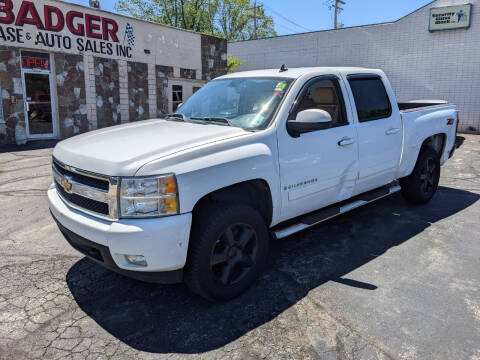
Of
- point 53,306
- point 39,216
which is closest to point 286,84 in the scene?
point 53,306

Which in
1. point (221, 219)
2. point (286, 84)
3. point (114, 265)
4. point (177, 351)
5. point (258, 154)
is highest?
point (286, 84)

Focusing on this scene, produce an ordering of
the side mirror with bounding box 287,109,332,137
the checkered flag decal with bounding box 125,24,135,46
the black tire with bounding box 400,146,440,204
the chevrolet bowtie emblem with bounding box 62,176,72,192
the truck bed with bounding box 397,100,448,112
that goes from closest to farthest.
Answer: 1. the chevrolet bowtie emblem with bounding box 62,176,72,192
2. the side mirror with bounding box 287,109,332,137
3. the black tire with bounding box 400,146,440,204
4. the truck bed with bounding box 397,100,448,112
5. the checkered flag decal with bounding box 125,24,135,46

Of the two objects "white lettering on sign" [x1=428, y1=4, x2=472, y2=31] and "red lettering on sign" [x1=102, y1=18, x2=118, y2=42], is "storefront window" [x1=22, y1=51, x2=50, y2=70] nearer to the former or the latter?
"red lettering on sign" [x1=102, y1=18, x2=118, y2=42]

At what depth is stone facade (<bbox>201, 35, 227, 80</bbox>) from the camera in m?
18.7

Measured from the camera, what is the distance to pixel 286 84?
3.85 metres

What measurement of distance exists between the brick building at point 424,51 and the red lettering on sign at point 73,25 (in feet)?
46.3

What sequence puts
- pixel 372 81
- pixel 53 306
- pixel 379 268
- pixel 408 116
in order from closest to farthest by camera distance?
pixel 53 306 → pixel 379 268 → pixel 372 81 → pixel 408 116

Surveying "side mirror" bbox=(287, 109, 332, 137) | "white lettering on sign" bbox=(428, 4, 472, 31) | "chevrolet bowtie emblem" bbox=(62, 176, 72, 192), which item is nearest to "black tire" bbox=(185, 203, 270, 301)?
"side mirror" bbox=(287, 109, 332, 137)

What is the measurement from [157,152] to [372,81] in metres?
3.17

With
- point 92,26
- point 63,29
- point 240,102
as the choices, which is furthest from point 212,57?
point 240,102

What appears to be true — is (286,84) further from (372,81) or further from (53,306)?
(53,306)

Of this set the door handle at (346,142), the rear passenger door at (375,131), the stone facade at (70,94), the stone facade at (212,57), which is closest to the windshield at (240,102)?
the door handle at (346,142)

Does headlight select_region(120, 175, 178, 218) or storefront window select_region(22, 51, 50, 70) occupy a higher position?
storefront window select_region(22, 51, 50, 70)

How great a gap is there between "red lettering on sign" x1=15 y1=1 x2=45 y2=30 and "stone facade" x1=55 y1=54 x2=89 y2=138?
114cm
